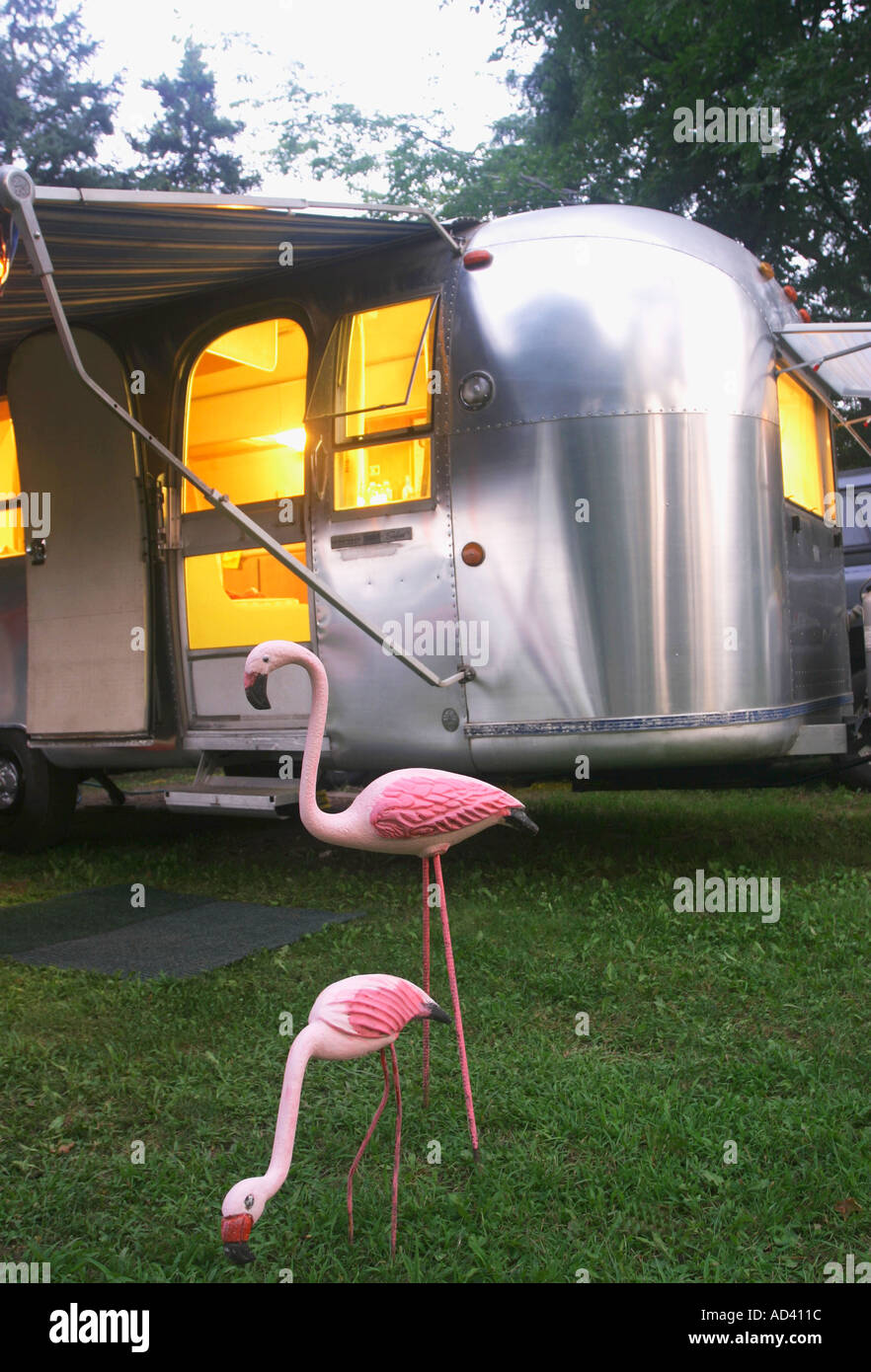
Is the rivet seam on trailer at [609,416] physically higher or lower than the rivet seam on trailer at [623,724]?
higher

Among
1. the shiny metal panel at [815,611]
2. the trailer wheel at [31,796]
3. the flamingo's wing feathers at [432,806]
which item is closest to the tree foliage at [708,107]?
the shiny metal panel at [815,611]

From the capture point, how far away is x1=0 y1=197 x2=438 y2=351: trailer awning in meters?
4.54

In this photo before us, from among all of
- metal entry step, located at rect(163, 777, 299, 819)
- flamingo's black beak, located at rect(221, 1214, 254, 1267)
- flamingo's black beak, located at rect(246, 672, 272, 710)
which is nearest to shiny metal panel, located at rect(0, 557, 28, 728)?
metal entry step, located at rect(163, 777, 299, 819)

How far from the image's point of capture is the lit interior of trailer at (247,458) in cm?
655

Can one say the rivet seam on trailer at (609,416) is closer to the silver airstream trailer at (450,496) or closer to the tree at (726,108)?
the silver airstream trailer at (450,496)

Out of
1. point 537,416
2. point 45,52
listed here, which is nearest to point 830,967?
point 537,416

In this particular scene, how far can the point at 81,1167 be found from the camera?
301 centimetres

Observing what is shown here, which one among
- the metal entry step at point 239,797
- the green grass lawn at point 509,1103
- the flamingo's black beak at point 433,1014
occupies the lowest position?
the green grass lawn at point 509,1103

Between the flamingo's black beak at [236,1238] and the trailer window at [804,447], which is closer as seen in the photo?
the flamingo's black beak at [236,1238]

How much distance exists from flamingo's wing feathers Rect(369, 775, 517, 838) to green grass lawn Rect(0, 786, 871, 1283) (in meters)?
0.88

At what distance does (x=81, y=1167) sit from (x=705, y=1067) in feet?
6.13

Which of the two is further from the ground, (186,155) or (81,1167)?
(186,155)

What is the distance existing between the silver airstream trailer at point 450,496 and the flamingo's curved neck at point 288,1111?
253cm
